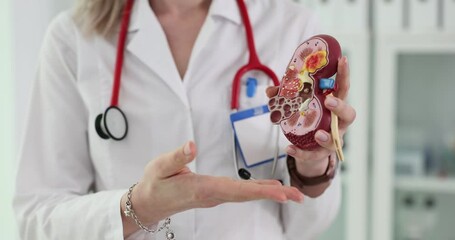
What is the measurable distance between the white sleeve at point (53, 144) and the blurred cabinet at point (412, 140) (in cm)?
117

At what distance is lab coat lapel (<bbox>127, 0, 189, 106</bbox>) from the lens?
100 cm

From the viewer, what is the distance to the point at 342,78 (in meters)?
0.78

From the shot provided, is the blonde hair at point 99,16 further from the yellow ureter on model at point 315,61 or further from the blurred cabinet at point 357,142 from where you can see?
the blurred cabinet at point 357,142

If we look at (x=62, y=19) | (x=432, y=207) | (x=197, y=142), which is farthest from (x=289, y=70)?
(x=432, y=207)

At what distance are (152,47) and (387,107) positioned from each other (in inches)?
43.8

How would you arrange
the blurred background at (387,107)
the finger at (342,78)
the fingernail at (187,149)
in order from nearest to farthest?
1. the fingernail at (187,149)
2. the finger at (342,78)
3. the blurred background at (387,107)

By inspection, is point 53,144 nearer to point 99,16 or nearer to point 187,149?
point 99,16

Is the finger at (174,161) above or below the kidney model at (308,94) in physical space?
below

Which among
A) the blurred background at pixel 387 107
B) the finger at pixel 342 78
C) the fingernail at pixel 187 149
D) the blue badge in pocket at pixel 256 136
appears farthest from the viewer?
the blurred background at pixel 387 107

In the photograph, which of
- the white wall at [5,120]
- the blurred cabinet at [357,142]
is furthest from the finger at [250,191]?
the white wall at [5,120]

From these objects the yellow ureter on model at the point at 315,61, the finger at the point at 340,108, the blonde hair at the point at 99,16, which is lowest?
the finger at the point at 340,108

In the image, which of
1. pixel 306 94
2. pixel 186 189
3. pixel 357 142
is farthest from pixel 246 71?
pixel 357 142

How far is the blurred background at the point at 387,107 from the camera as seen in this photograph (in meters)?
1.89

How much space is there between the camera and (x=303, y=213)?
1.02m
